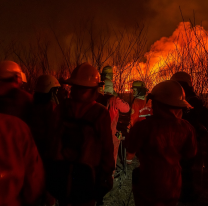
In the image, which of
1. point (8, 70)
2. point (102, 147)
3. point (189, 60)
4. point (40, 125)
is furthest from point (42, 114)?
point (189, 60)

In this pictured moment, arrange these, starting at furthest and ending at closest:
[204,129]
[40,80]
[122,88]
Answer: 1. [122,88]
2. [40,80]
3. [204,129]

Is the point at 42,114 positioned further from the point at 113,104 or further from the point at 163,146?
the point at 163,146

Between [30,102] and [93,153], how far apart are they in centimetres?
111

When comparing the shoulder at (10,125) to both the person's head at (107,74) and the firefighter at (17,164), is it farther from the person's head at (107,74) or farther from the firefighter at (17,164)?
the person's head at (107,74)

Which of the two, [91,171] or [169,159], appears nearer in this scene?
[91,171]

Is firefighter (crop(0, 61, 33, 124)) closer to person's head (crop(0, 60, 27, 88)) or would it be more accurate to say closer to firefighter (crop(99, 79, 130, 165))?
person's head (crop(0, 60, 27, 88))

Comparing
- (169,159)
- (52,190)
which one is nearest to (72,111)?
(52,190)

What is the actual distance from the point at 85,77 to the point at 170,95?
86 cm

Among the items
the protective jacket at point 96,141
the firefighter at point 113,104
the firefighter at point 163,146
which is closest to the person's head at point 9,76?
the protective jacket at point 96,141

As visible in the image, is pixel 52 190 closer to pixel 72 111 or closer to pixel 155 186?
pixel 72 111

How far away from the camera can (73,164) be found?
1.52 meters

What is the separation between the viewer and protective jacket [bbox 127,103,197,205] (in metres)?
1.62

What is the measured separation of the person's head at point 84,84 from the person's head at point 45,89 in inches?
30.5

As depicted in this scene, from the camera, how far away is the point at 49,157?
1687 mm
